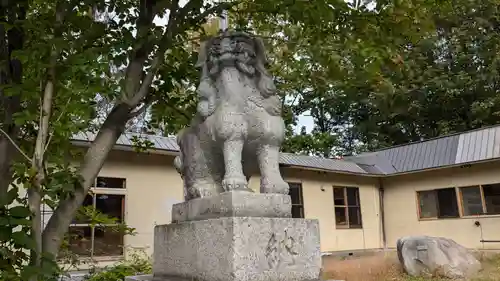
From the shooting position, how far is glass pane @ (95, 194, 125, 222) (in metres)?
9.66

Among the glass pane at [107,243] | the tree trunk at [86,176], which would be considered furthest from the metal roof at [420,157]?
the tree trunk at [86,176]

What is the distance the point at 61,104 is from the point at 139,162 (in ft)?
24.7

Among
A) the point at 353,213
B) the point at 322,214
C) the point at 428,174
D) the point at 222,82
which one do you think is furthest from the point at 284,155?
the point at 222,82

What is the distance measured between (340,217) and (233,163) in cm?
1284

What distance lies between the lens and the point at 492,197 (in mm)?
13250

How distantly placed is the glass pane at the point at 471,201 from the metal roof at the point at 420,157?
1095 millimetres

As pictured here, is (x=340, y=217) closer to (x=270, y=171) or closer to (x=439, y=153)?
(x=439, y=153)

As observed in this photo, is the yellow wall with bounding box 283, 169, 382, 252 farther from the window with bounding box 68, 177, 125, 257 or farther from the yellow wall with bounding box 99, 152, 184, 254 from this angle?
the window with bounding box 68, 177, 125, 257

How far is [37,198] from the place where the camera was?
2.50 meters

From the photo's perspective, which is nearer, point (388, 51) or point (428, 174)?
point (388, 51)

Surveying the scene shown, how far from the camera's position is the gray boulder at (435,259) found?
9438 millimetres

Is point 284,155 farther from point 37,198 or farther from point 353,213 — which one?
point 37,198

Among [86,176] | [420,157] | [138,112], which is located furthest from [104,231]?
[420,157]

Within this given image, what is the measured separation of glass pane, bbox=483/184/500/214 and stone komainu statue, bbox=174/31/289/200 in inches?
491
